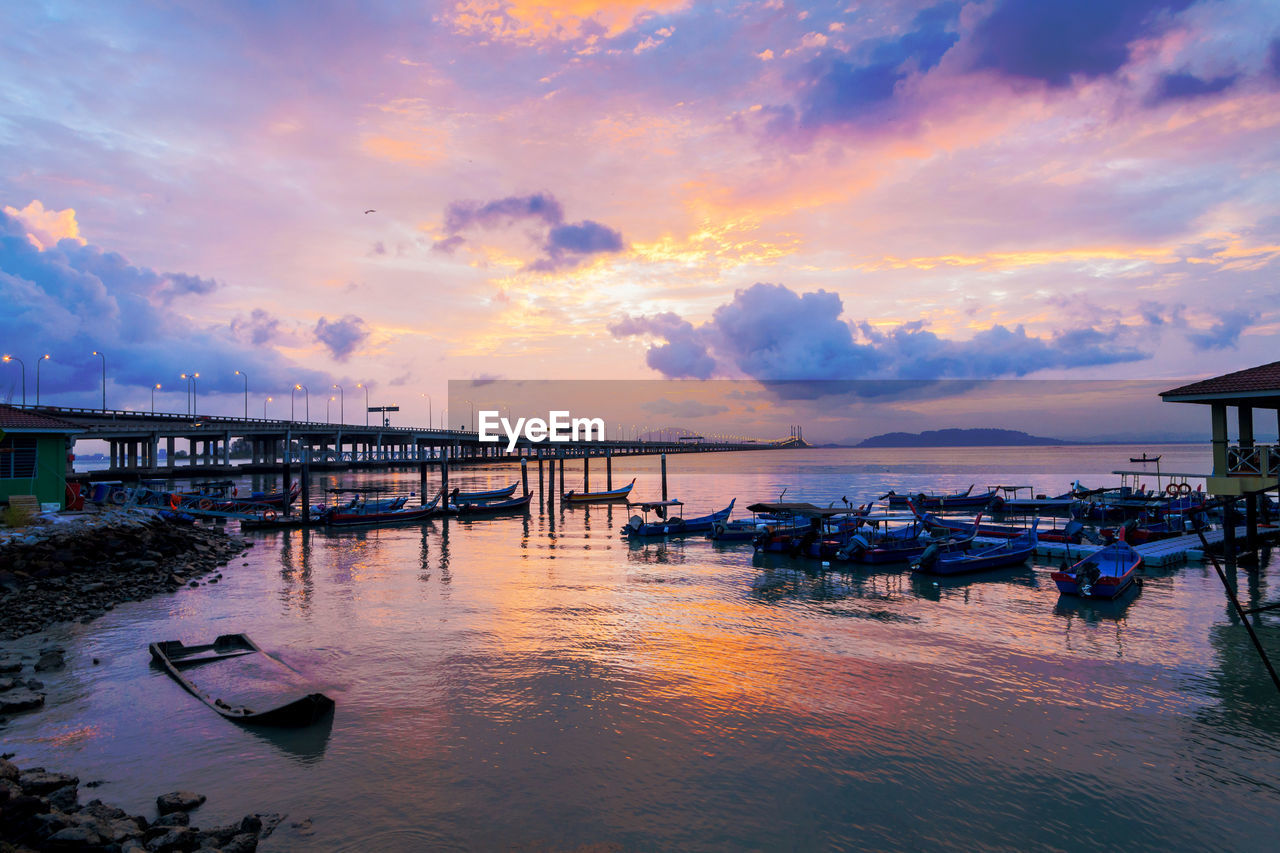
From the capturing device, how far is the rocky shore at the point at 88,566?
2252 centimetres

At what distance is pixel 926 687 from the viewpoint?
54.4 feet

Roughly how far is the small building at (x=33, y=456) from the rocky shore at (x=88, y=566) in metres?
2.67

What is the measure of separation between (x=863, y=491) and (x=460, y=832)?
9566cm

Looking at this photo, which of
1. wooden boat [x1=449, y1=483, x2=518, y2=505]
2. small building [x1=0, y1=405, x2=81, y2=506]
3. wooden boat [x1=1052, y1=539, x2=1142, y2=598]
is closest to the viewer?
wooden boat [x1=1052, y1=539, x2=1142, y2=598]

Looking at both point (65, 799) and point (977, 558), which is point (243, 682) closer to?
point (65, 799)

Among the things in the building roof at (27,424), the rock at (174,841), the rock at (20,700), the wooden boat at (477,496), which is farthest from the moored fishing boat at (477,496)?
the rock at (174,841)

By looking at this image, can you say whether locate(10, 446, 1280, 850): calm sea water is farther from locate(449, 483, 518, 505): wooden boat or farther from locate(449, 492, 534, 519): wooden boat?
locate(449, 483, 518, 505): wooden boat

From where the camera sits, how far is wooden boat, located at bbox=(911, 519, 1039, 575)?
31.2 metres

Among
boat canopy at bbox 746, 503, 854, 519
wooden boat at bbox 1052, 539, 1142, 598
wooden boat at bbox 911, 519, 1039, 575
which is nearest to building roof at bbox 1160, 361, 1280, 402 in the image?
wooden boat at bbox 1052, 539, 1142, 598

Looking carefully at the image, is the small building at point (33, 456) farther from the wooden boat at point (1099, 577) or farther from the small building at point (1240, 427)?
the small building at point (1240, 427)

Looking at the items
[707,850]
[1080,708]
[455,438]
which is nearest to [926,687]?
[1080,708]

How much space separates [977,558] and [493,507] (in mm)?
43592

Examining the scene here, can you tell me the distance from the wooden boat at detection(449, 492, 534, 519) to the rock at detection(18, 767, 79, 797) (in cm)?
4990

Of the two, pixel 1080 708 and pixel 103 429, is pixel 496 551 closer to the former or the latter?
pixel 1080 708
